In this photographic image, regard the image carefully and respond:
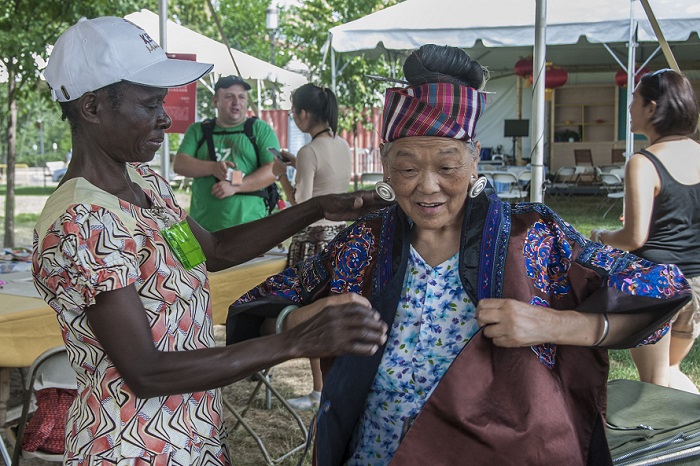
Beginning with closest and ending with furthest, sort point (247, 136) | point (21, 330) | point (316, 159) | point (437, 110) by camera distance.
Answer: point (437, 110) < point (21, 330) < point (316, 159) < point (247, 136)

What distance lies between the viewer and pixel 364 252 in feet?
6.56

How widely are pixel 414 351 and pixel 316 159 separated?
10.8 feet

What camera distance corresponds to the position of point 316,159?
200 inches

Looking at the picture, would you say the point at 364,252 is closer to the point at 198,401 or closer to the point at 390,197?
the point at 390,197

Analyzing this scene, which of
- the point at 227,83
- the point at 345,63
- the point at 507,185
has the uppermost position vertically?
the point at 345,63

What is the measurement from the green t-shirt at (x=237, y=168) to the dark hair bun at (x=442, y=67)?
345cm

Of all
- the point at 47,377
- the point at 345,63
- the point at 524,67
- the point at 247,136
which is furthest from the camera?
the point at 345,63

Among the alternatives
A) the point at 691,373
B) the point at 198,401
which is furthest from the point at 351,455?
the point at 691,373

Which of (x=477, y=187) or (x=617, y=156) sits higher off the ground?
(x=617, y=156)

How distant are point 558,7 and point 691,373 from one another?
6015mm

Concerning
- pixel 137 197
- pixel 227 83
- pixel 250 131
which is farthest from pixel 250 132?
pixel 137 197

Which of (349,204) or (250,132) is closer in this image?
(349,204)

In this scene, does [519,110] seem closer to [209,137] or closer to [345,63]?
[345,63]

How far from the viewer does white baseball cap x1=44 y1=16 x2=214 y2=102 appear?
175cm
